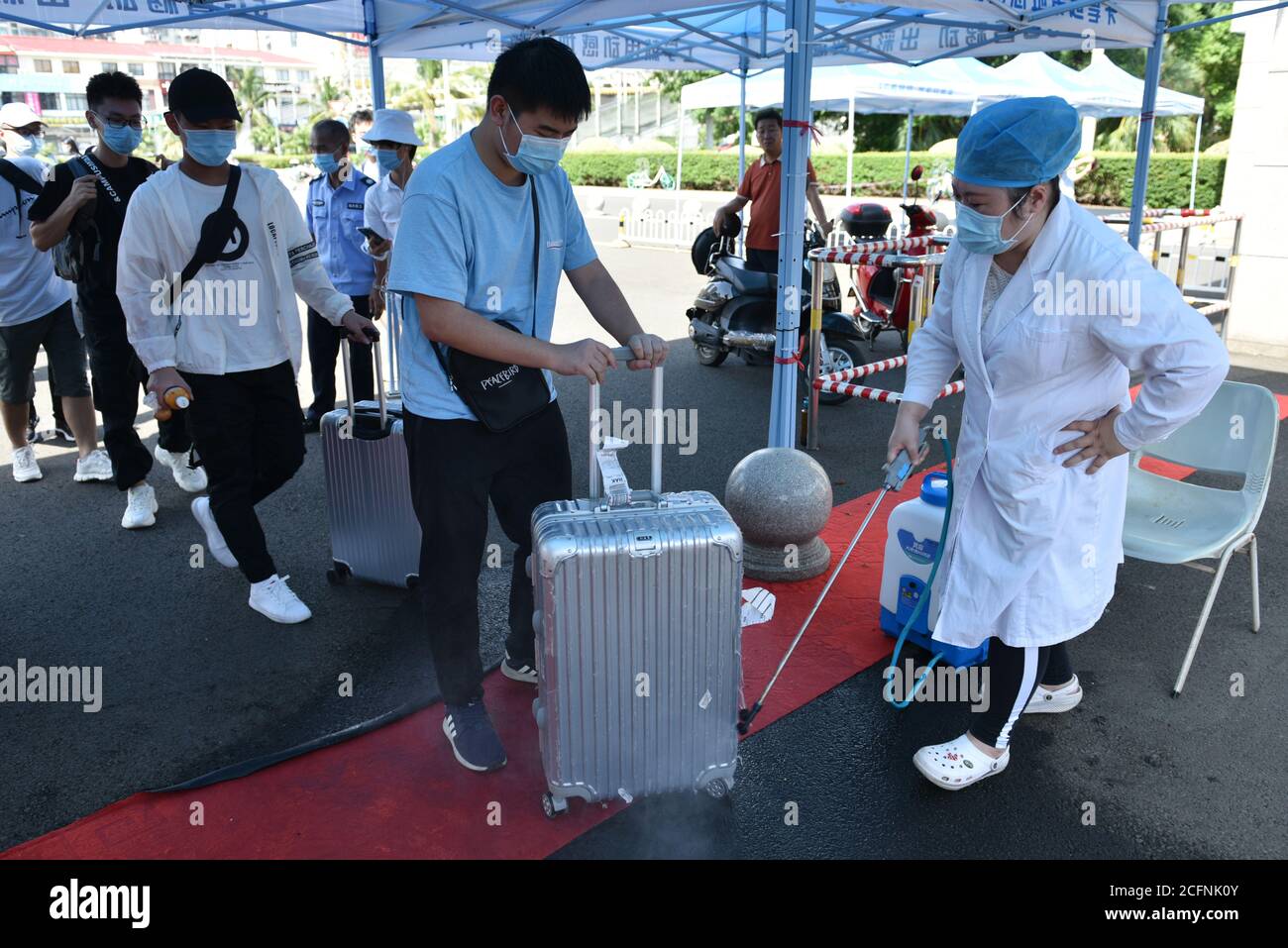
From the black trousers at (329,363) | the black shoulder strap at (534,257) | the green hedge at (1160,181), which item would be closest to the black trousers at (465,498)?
the black shoulder strap at (534,257)

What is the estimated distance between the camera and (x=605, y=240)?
19.5m

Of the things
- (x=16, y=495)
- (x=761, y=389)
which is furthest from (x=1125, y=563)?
(x=16, y=495)

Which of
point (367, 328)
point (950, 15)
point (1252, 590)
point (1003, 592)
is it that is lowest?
point (1252, 590)

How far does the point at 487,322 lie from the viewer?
7.93ft

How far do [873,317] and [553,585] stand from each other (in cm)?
713

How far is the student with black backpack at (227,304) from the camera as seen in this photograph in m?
3.41

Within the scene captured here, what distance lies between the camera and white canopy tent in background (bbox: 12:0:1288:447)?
5.04 m

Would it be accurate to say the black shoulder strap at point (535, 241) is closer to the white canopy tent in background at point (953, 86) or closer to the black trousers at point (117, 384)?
the black trousers at point (117, 384)

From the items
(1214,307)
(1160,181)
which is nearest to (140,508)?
(1214,307)

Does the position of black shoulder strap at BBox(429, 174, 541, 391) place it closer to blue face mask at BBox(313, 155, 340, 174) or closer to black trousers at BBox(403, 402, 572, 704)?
black trousers at BBox(403, 402, 572, 704)

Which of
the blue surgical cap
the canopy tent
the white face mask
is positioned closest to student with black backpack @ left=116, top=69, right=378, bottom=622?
the blue surgical cap

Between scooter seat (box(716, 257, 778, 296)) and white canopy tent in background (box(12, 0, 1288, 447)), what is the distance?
164 cm
